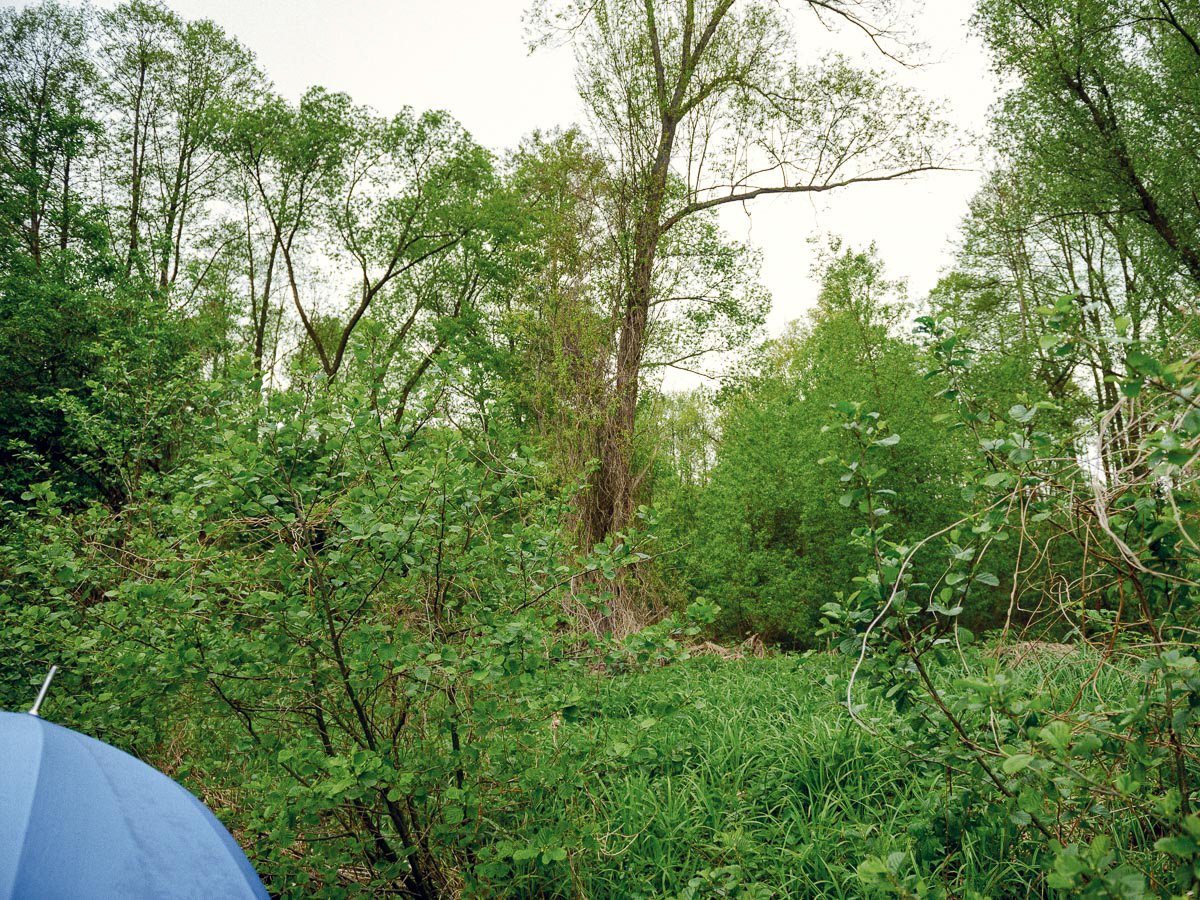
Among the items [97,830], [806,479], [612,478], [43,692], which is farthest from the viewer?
[806,479]

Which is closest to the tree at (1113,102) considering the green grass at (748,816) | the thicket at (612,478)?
the thicket at (612,478)

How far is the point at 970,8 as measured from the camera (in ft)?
36.0

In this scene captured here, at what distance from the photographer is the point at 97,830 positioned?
Answer: 1692mm

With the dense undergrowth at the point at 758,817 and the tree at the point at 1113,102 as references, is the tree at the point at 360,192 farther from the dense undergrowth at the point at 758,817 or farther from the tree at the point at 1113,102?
the dense undergrowth at the point at 758,817

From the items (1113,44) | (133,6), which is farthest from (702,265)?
(133,6)

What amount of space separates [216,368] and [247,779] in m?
14.8

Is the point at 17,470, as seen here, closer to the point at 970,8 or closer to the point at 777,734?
the point at 777,734

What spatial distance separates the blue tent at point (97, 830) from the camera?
156cm

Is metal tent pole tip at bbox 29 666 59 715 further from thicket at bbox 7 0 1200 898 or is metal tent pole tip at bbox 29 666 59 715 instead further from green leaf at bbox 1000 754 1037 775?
green leaf at bbox 1000 754 1037 775

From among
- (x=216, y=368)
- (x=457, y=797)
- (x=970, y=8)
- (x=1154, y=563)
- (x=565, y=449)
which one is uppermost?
(x=970, y=8)

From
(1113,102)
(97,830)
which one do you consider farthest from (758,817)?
(1113,102)

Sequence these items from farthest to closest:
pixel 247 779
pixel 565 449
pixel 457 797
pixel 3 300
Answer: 1. pixel 3 300
2. pixel 565 449
3. pixel 247 779
4. pixel 457 797

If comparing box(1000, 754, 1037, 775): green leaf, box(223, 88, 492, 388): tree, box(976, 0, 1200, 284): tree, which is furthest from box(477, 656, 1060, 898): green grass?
box(223, 88, 492, 388): tree

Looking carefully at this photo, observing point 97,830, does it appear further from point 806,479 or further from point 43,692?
point 806,479
